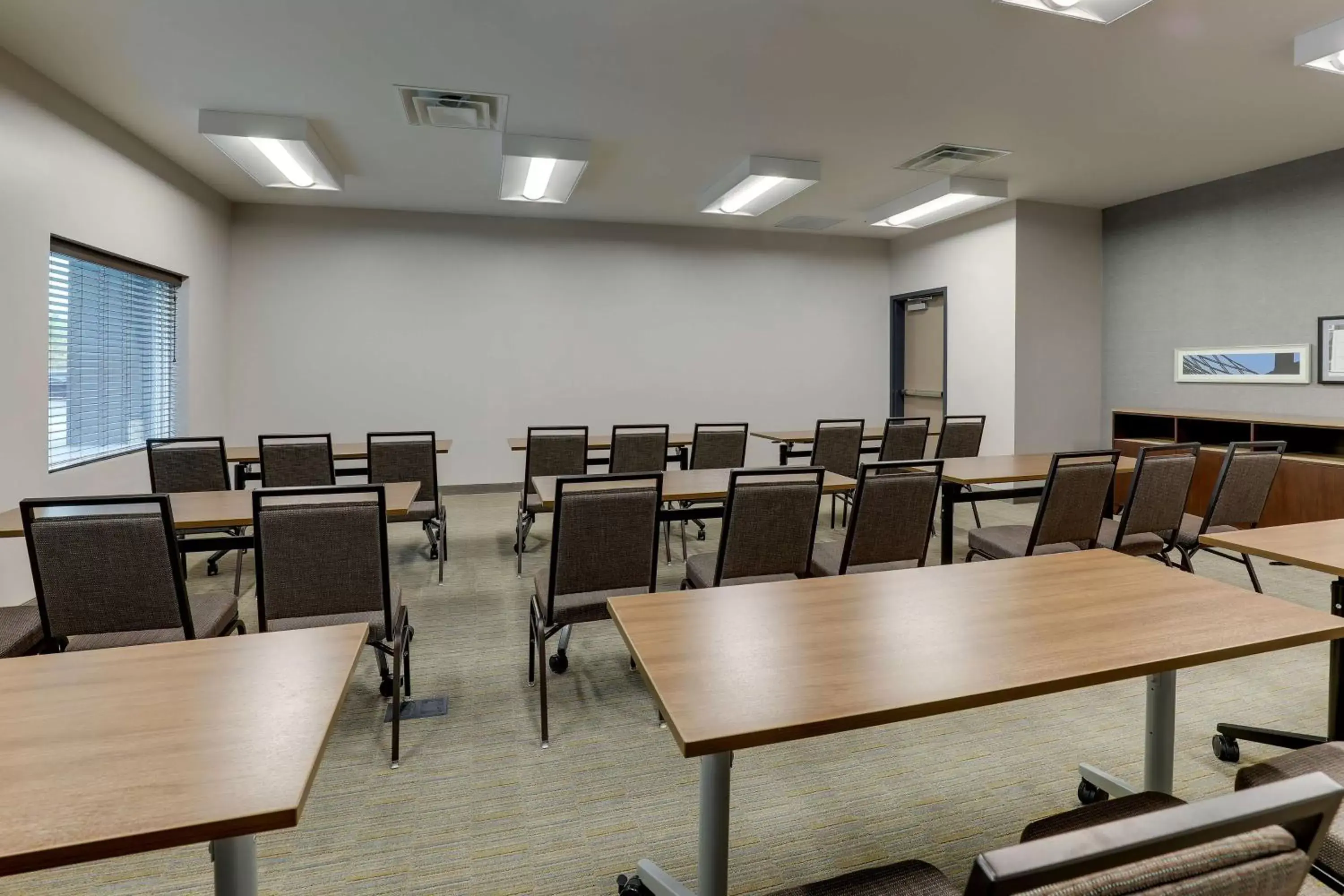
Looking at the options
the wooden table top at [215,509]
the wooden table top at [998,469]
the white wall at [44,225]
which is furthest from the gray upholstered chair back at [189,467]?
the wooden table top at [998,469]

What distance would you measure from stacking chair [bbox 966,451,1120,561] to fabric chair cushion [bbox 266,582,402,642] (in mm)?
2583

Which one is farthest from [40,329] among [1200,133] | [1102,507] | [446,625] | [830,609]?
[1200,133]

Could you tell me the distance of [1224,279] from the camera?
218 inches

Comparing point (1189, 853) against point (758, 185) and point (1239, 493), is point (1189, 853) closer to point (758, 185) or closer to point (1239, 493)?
point (1239, 493)

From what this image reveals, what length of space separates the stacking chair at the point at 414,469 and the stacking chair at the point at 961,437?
357 centimetres

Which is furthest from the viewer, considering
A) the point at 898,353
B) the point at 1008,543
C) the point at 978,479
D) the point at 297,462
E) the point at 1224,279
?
the point at 898,353

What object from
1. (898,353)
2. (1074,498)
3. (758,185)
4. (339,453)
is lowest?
(1074,498)

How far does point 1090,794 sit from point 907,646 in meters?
1.17

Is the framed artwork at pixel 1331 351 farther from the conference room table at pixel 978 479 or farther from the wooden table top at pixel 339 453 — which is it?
the wooden table top at pixel 339 453

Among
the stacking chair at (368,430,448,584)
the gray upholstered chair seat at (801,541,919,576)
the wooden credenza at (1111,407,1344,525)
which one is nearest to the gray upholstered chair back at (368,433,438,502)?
the stacking chair at (368,430,448,584)

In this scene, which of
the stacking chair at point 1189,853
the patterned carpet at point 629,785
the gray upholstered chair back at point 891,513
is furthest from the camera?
the gray upholstered chair back at point 891,513

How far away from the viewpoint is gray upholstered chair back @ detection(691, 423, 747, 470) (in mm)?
4891

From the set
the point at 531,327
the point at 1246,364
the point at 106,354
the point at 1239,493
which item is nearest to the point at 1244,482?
the point at 1239,493

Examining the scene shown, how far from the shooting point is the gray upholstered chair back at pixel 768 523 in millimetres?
2535
